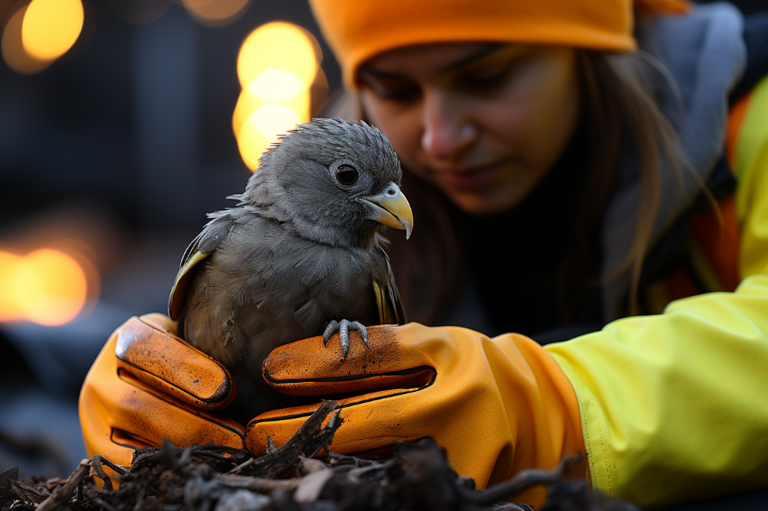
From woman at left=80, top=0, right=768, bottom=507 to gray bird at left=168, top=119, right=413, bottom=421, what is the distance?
10cm

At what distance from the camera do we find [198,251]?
178 cm

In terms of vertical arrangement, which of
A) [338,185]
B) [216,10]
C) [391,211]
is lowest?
[391,211]

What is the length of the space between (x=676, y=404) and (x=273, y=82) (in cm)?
785

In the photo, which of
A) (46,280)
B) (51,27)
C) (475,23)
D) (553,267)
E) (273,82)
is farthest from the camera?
(51,27)

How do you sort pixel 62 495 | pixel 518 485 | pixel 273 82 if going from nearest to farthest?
pixel 518 485 < pixel 62 495 < pixel 273 82

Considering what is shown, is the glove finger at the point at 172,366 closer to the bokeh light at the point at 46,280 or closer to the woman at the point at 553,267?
the woman at the point at 553,267

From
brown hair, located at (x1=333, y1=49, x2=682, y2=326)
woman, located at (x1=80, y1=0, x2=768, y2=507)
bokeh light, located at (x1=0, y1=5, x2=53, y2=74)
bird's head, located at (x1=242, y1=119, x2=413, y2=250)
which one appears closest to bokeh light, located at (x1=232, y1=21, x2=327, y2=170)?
bokeh light, located at (x1=0, y1=5, x2=53, y2=74)

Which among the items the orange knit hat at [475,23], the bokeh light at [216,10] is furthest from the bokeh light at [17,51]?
the orange knit hat at [475,23]

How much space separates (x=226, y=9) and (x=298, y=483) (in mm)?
10480

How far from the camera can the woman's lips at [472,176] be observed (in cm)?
259

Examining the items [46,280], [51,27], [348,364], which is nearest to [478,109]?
[348,364]

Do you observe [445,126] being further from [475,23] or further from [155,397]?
[155,397]

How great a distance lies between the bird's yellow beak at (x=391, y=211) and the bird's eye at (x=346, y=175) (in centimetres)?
8

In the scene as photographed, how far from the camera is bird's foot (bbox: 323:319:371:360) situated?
1.62 metres
